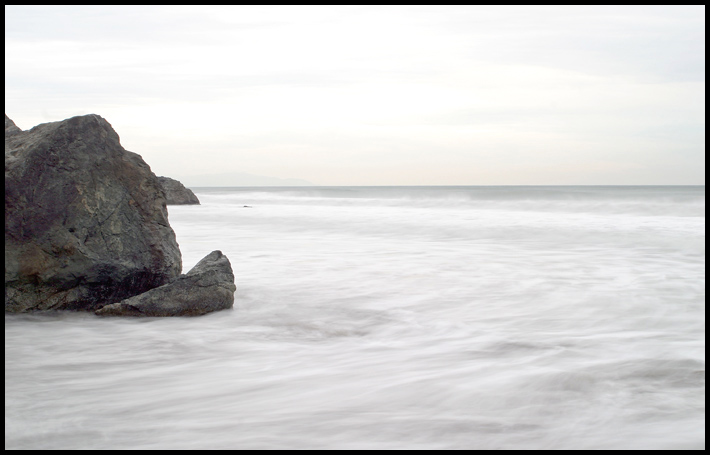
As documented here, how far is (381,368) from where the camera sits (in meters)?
3.20

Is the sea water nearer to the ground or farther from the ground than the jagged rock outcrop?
nearer to the ground

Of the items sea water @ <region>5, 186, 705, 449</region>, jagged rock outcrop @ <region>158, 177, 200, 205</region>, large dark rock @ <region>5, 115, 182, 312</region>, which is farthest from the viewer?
jagged rock outcrop @ <region>158, 177, 200, 205</region>

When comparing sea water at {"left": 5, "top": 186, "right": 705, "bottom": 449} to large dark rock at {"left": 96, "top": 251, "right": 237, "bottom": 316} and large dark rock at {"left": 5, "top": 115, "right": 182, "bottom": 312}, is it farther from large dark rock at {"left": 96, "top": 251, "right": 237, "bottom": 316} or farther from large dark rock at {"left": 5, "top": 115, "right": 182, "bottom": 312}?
large dark rock at {"left": 5, "top": 115, "right": 182, "bottom": 312}

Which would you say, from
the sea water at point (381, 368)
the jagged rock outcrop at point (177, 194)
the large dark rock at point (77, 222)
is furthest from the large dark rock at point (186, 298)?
the jagged rock outcrop at point (177, 194)

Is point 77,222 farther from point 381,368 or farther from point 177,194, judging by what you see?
point 177,194

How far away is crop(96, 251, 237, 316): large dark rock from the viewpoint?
4.31 metres

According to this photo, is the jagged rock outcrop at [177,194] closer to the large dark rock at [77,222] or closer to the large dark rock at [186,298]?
the large dark rock at [77,222]

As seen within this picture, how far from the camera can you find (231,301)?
183 inches

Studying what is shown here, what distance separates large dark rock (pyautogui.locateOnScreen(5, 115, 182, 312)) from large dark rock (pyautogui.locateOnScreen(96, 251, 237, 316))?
0.29m

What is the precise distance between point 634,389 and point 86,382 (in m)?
2.73

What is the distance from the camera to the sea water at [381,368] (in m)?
2.42

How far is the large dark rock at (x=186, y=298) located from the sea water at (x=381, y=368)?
0.33 ft

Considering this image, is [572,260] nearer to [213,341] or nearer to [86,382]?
[213,341]

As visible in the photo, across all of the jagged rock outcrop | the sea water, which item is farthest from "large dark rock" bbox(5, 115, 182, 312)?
the jagged rock outcrop
